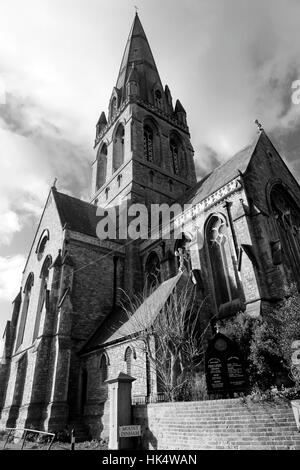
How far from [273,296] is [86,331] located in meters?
10.3

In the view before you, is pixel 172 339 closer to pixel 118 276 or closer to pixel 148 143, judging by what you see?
pixel 118 276

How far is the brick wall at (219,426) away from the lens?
6.77 metres

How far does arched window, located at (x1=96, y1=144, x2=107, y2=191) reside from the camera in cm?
3265

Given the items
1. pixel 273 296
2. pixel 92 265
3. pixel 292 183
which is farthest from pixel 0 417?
pixel 292 183

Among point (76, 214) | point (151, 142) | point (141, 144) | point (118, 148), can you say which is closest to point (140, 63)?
point (151, 142)

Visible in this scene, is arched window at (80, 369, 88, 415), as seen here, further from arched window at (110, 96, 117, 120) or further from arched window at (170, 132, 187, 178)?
arched window at (110, 96, 117, 120)

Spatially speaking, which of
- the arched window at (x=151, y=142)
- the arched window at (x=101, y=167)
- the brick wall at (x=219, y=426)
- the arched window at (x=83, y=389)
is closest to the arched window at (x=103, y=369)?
the arched window at (x=83, y=389)

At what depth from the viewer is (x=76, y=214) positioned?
23578 millimetres

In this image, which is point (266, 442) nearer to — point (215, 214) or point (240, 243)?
point (240, 243)

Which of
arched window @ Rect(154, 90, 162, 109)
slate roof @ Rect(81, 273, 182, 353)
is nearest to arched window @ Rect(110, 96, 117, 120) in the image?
arched window @ Rect(154, 90, 162, 109)

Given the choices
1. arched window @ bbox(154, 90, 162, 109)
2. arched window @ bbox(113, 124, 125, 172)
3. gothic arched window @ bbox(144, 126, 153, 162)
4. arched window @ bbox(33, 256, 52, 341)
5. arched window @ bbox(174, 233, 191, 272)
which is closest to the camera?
arched window @ bbox(174, 233, 191, 272)

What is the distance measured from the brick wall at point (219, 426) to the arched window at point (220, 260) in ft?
23.1

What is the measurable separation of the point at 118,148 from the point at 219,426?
28.2 m

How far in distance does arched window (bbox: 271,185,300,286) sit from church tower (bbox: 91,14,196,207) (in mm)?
11056
